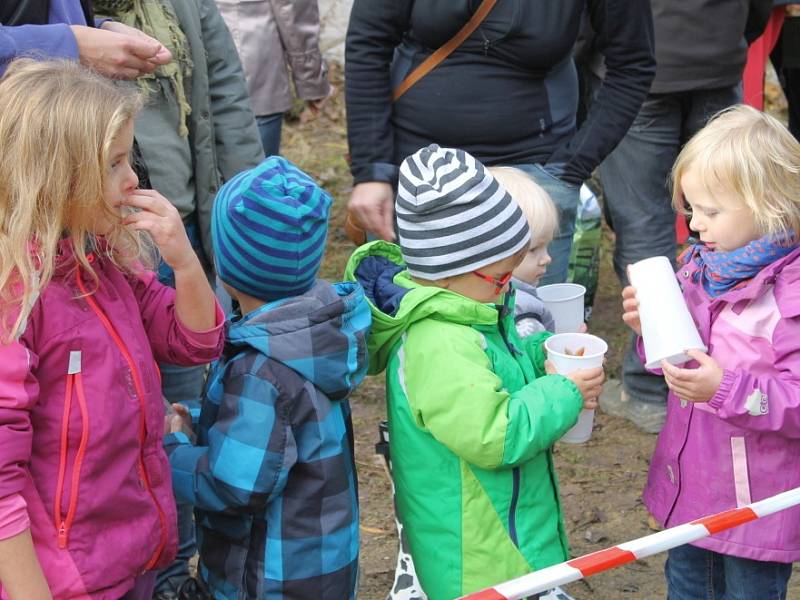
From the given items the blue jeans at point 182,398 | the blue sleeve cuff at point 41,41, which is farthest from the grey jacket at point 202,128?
the blue sleeve cuff at point 41,41

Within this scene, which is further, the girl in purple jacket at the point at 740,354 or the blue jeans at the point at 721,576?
the blue jeans at the point at 721,576

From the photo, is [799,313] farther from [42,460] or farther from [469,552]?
[42,460]

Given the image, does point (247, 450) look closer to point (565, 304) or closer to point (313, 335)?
point (313, 335)

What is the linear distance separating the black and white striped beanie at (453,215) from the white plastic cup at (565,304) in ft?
1.76

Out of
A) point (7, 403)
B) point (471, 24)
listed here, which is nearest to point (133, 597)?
point (7, 403)

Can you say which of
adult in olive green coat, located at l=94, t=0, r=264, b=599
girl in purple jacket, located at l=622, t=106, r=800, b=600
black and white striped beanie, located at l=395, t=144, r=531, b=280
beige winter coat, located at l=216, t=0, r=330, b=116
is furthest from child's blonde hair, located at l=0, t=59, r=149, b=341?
beige winter coat, located at l=216, t=0, r=330, b=116

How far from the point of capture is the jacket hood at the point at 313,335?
2301 millimetres

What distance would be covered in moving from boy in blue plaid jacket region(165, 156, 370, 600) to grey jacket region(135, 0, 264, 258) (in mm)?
669

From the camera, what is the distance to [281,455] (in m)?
2.28

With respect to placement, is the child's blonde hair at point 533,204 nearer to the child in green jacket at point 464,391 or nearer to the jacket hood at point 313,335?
the child in green jacket at point 464,391

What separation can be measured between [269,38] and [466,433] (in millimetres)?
3080

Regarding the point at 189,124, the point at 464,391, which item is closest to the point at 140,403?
the point at 464,391

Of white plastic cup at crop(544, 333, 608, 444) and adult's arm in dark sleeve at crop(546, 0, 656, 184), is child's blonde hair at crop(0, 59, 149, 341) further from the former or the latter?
adult's arm in dark sleeve at crop(546, 0, 656, 184)

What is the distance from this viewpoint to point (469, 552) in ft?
8.28
